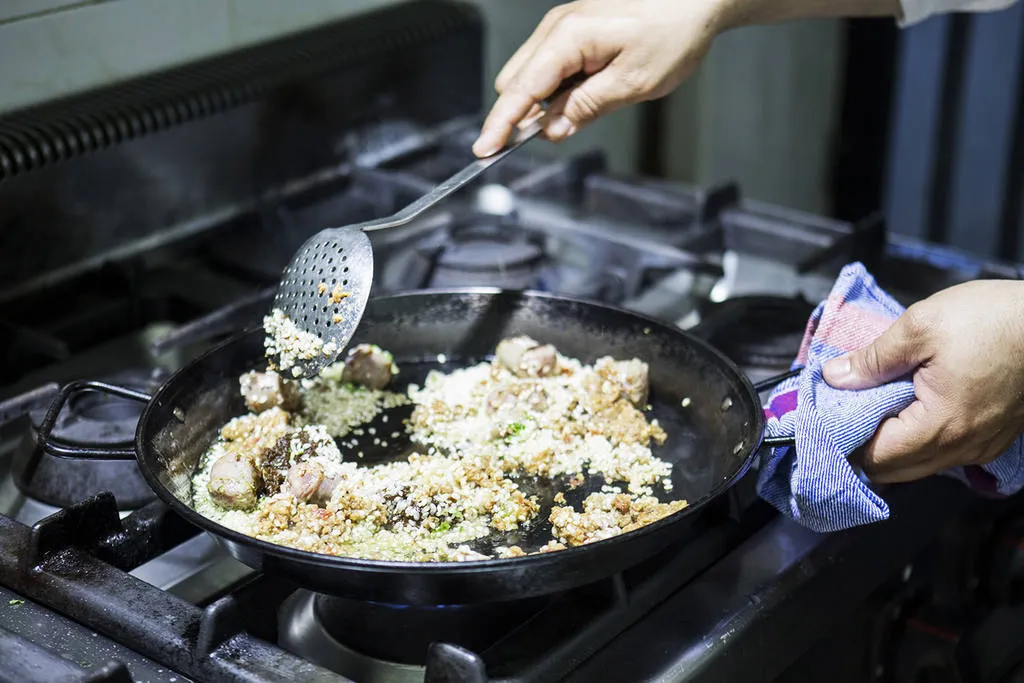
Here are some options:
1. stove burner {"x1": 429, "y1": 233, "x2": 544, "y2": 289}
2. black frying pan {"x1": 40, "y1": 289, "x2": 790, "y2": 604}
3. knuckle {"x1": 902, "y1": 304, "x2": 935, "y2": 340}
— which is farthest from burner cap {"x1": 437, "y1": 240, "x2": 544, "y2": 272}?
knuckle {"x1": 902, "y1": 304, "x2": 935, "y2": 340}

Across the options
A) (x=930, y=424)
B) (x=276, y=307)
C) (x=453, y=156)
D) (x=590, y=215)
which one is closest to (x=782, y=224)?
(x=590, y=215)

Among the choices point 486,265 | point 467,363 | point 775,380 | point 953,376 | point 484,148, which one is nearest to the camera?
point 953,376

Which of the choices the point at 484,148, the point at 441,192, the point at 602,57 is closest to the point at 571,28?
the point at 602,57

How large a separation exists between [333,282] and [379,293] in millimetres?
270

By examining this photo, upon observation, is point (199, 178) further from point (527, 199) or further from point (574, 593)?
point (574, 593)

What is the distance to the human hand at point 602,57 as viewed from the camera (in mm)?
1230

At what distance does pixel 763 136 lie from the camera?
2523 millimetres

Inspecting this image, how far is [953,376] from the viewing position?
962mm

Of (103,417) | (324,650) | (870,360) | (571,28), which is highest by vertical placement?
(571,28)

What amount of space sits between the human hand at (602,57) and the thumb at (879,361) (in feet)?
1.32

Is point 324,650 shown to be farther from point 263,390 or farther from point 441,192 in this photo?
point 441,192

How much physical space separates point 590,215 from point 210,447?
2.67ft

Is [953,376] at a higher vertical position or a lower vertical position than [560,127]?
lower

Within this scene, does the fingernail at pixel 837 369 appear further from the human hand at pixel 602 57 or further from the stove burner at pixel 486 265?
the stove burner at pixel 486 265
